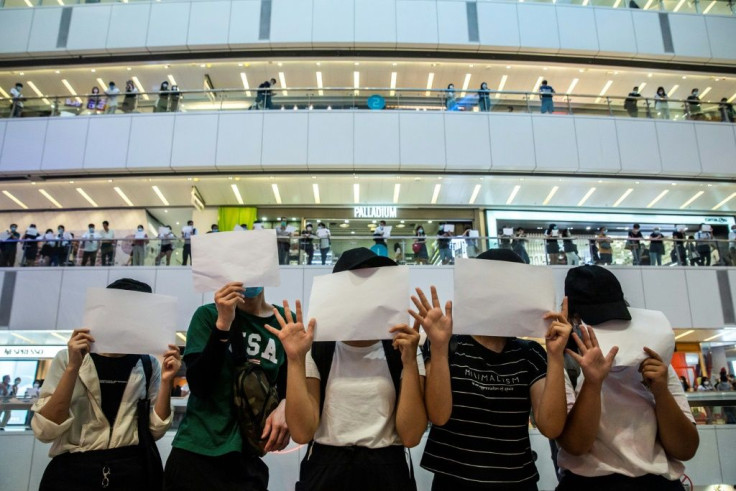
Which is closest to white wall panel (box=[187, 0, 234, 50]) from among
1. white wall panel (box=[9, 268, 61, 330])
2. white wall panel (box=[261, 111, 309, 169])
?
white wall panel (box=[261, 111, 309, 169])

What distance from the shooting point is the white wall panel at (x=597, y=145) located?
1375 centimetres

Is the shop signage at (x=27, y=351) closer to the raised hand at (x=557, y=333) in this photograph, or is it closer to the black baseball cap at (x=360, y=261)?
the black baseball cap at (x=360, y=261)

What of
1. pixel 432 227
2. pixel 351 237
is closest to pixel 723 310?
pixel 432 227

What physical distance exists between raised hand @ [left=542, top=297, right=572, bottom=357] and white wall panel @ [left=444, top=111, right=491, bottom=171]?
475 inches

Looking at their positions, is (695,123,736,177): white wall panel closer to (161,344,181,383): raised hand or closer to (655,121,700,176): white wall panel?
(655,121,700,176): white wall panel

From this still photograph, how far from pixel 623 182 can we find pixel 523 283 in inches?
586

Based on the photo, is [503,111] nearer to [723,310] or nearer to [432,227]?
[432,227]

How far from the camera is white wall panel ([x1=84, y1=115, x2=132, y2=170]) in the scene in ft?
44.4

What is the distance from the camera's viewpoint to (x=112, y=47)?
1545cm

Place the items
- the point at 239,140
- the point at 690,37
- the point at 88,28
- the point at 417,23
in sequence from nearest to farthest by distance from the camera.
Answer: the point at 239,140 → the point at 417,23 → the point at 88,28 → the point at 690,37

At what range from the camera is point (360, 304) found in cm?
183

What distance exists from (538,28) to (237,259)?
1696 cm

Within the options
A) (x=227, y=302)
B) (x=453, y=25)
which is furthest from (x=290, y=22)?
(x=227, y=302)

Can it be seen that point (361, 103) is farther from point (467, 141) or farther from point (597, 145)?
point (597, 145)
